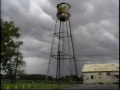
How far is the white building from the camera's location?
66125mm

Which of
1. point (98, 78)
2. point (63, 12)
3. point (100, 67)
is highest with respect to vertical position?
point (63, 12)

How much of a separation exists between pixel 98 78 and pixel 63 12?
1135 inches

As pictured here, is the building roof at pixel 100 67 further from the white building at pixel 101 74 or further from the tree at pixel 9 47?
the tree at pixel 9 47

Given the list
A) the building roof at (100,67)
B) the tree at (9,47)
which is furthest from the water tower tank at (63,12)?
the building roof at (100,67)

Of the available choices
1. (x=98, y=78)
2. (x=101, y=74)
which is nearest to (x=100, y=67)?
(x=101, y=74)

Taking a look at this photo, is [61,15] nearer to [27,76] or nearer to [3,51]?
[3,51]

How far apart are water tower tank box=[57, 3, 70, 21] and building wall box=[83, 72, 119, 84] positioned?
27071mm

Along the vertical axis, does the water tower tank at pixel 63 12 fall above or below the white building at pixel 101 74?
above

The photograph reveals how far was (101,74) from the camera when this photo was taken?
222ft

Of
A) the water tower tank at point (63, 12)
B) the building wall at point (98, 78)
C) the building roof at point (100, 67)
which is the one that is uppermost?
the water tower tank at point (63, 12)

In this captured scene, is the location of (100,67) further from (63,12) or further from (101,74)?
(63,12)

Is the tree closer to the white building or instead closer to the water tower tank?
the water tower tank

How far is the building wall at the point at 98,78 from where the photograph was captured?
216 ft

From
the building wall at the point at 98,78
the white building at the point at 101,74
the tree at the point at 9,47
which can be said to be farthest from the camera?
the white building at the point at 101,74
